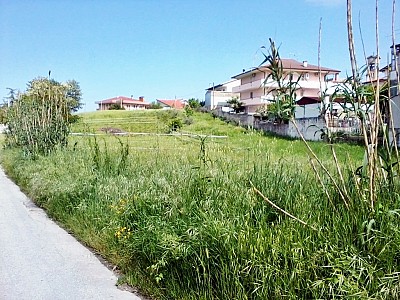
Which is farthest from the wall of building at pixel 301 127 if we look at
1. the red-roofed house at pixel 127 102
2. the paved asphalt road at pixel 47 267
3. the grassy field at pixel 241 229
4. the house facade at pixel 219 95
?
the red-roofed house at pixel 127 102

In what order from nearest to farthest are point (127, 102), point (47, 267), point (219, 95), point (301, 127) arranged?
point (47, 267) < point (301, 127) < point (219, 95) < point (127, 102)

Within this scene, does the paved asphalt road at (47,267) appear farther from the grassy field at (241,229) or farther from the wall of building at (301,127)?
the wall of building at (301,127)

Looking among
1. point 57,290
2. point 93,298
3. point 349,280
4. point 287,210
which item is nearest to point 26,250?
point 57,290

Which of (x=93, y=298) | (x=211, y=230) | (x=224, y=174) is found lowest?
(x=93, y=298)

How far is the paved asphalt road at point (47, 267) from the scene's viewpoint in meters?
3.73

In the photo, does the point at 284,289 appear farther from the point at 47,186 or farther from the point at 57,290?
the point at 47,186

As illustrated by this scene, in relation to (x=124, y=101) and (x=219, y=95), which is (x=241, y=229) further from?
(x=124, y=101)

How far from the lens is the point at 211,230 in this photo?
11.0ft

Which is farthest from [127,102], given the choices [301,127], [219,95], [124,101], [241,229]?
[241,229]

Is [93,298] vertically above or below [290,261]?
below

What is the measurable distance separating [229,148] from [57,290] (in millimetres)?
3413

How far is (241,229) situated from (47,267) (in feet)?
8.08

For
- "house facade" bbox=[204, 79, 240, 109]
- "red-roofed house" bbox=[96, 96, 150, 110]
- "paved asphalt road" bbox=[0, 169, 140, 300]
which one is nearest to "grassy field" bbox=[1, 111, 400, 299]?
"paved asphalt road" bbox=[0, 169, 140, 300]

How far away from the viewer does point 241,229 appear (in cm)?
327
